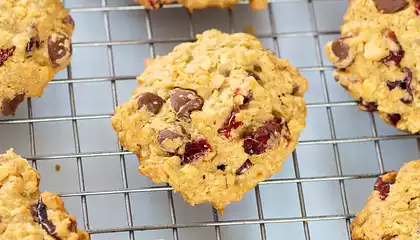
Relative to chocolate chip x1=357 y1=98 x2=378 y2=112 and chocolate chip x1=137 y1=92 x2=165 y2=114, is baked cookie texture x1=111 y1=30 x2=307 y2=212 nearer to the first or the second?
chocolate chip x1=137 y1=92 x2=165 y2=114

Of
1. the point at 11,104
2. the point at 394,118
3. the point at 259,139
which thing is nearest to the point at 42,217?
the point at 11,104

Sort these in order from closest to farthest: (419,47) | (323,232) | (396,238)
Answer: (396,238) < (419,47) < (323,232)

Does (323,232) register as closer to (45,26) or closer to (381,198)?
(381,198)

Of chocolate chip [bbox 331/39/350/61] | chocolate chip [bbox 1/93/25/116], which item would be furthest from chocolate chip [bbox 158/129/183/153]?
chocolate chip [bbox 331/39/350/61]

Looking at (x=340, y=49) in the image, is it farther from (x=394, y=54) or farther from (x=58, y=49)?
(x=58, y=49)

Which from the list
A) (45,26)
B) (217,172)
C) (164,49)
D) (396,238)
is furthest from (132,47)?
(396,238)

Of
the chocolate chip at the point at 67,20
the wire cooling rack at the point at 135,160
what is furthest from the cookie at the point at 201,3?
the chocolate chip at the point at 67,20
